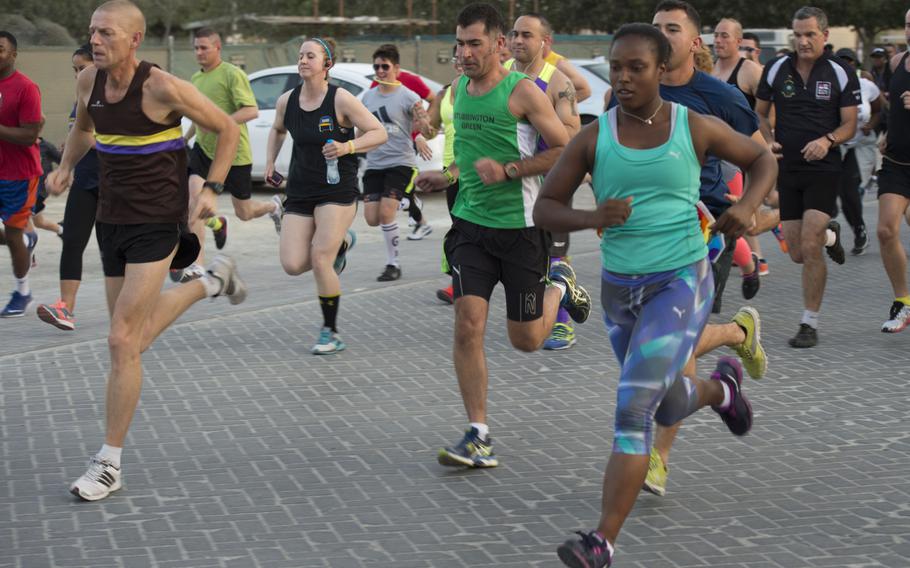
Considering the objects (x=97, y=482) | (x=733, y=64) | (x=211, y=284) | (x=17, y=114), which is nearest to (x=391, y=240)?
(x=733, y=64)

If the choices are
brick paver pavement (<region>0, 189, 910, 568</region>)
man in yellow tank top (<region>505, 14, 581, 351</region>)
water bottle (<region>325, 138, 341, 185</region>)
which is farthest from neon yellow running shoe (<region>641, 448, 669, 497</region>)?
water bottle (<region>325, 138, 341, 185</region>)

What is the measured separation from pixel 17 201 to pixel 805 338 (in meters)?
5.48

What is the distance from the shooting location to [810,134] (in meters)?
9.00

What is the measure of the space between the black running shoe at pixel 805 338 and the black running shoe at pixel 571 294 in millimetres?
1868

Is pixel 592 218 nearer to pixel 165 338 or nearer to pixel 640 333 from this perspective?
pixel 640 333

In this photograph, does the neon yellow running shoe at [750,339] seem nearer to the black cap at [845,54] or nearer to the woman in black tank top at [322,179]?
the woman in black tank top at [322,179]

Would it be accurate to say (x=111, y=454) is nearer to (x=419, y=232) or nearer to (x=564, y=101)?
(x=564, y=101)

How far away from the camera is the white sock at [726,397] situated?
5.44 metres

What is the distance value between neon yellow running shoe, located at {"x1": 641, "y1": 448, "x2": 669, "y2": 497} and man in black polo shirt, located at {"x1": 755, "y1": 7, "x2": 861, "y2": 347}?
11.3 feet

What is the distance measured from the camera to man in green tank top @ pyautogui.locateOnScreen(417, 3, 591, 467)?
615 cm

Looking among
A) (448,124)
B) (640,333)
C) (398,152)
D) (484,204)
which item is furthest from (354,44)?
(640,333)

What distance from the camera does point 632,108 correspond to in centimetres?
483

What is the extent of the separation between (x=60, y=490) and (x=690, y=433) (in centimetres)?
286

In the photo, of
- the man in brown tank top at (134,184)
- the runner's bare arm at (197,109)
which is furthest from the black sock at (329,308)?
the runner's bare arm at (197,109)
